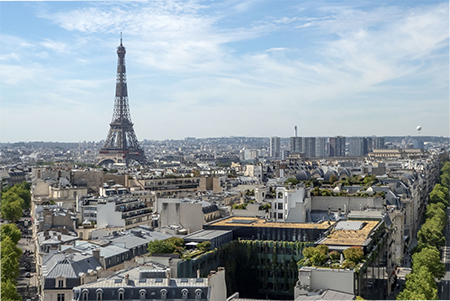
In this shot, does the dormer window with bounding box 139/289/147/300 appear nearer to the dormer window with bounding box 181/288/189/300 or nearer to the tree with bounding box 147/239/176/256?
the dormer window with bounding box 181/288/189/300

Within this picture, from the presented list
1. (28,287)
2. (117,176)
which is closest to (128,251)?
(28,287)

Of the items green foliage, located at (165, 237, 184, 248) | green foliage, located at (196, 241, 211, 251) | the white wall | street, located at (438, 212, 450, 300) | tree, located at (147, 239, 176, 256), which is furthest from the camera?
the white wall

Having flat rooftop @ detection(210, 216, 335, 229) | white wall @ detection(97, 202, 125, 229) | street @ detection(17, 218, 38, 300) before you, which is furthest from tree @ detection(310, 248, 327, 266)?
white wall @ detection(97, 202, 125, 229)

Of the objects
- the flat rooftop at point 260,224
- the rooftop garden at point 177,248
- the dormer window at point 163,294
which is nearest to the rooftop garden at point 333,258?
the rooftop garden at point 177,248

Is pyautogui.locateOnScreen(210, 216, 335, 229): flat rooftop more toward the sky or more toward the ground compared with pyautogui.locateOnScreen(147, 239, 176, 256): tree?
more toward the sky

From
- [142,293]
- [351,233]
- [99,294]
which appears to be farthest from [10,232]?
[351,233]

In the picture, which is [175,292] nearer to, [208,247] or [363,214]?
[208,247]
